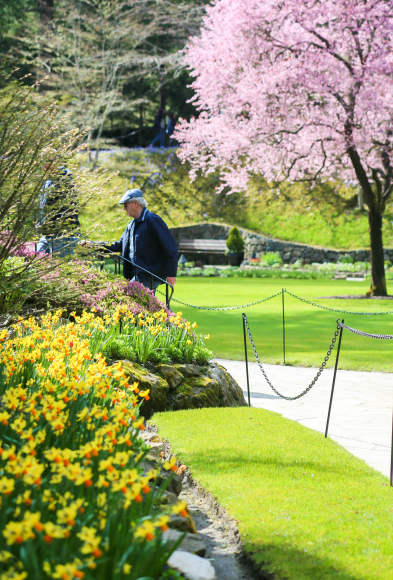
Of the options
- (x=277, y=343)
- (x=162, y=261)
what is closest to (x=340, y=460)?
(x=162, y=261)

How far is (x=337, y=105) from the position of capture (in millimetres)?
18203

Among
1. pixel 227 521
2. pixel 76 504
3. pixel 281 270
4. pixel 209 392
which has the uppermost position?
pixel 281 270

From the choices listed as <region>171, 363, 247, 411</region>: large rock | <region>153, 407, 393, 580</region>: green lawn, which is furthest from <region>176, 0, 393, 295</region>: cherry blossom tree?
<region>153, 407, 393, 580</region>: green lawn

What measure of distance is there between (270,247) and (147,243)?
79.6ft

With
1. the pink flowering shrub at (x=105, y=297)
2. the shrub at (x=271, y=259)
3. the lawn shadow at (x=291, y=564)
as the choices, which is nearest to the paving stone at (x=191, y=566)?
the lawn shadow at (x=291, y=564)

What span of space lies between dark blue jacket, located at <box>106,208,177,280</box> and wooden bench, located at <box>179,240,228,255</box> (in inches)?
926

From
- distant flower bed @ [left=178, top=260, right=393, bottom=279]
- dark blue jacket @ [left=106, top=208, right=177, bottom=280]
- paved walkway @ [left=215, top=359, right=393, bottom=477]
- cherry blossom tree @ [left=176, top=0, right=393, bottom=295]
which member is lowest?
paved walkway @ [left=215, top=359, right=393, bottom=477]

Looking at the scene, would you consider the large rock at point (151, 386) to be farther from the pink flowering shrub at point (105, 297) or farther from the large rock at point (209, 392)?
the pink flowering shrub at point (105, 297)

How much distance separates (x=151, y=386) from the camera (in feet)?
19.2

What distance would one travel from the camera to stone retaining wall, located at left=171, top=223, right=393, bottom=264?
30.8m

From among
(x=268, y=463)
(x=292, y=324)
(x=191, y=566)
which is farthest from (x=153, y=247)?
(x=292, y=324)

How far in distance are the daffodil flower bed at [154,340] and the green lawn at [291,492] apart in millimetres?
737

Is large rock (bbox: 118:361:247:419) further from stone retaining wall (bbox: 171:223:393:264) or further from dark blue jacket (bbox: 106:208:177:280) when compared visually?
stone retaining wall (bbox: 171:223:393:264)

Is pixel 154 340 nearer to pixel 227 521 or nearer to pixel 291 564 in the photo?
pixel 227 521
